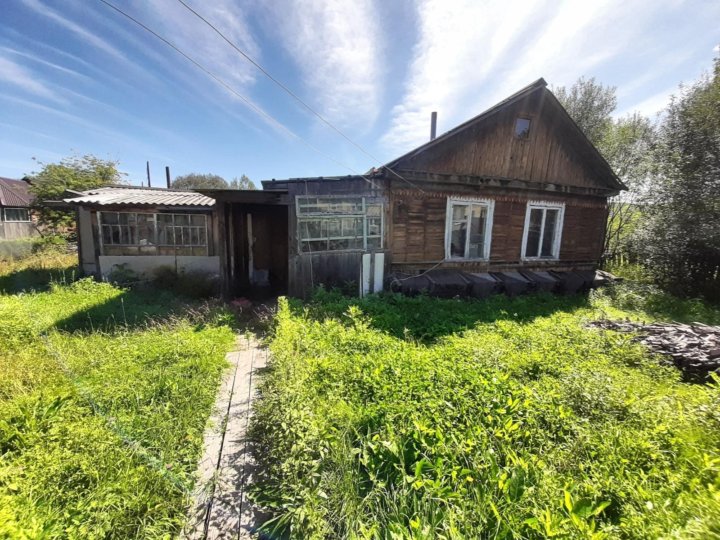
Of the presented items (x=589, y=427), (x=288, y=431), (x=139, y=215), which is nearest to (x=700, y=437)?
(x=589, y=427)

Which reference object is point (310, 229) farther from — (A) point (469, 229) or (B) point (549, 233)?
(B) point (549, 233)

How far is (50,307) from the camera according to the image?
659 centimetres

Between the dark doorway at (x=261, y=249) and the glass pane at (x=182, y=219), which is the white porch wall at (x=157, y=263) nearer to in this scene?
the glass pane at (x=182, y=219)

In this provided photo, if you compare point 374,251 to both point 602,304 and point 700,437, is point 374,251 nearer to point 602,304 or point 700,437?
point 700,437

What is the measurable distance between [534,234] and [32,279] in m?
16.3

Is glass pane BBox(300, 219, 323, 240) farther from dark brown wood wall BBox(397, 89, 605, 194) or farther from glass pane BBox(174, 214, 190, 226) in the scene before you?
glass pane BBox(174, 214, 190, 226)

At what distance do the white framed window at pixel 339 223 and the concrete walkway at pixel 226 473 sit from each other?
392 centimetres

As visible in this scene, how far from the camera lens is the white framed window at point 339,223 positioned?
23.9 feet

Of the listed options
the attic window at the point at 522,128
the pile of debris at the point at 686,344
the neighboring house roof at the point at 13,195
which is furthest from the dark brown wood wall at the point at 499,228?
the neighboring house roof at the point at 13,195

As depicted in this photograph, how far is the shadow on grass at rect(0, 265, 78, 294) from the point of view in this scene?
847 centimetres

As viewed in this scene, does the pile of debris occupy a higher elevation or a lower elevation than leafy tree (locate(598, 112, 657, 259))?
lower

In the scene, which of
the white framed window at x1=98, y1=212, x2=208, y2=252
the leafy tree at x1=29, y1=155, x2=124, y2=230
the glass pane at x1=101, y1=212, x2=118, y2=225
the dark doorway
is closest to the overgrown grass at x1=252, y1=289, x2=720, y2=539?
the dark doorway

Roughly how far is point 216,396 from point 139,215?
27.8 feet

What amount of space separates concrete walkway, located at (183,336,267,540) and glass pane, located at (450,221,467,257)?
672cm
